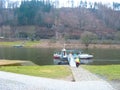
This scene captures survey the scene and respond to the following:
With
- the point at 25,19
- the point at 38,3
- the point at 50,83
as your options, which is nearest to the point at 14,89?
the point at 50,83

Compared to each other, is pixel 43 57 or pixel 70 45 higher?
pixel 43 57

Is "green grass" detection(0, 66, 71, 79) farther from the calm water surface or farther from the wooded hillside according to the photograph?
the wooded hillside

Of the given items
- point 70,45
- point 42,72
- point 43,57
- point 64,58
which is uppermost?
point 42,72

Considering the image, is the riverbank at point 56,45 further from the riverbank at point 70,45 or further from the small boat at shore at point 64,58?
the small boat at shore at point 64,58

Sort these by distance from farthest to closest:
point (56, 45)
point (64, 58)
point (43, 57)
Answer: point (56, 45) → point (43, 57) → point (64, 58)

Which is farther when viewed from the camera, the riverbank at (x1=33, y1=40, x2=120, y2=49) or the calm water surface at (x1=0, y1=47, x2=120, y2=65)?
the riverbank at (x1=33, y1=40, x2=120, y2=49)

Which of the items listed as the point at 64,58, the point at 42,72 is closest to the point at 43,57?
the point at 64,58

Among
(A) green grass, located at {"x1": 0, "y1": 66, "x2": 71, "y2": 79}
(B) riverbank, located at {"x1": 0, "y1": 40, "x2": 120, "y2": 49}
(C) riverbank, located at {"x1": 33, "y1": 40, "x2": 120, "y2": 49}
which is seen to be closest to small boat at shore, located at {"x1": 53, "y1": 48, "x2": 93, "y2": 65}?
(A) green grass, located at {"x1": 0, "y1": 66, "x2": 71, "y2": 79}

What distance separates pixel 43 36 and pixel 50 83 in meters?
147

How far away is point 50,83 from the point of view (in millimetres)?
17688

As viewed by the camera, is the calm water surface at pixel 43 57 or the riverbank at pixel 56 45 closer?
the calm water surface at pixel 43 57

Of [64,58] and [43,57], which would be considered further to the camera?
[43,57]

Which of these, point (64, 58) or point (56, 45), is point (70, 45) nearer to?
point (56, 45)

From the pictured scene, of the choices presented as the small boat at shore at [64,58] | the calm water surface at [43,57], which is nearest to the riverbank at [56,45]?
the calm water surface at [43,57]
